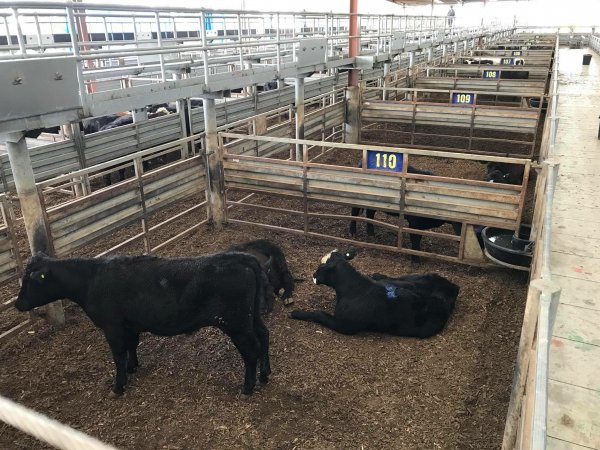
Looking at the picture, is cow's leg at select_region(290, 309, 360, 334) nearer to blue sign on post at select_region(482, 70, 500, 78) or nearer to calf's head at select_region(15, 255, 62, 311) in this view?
calf's head at select_region(15, 255, 62, 311)

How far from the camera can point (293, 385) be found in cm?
436

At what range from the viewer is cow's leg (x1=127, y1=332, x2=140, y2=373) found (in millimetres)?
4336

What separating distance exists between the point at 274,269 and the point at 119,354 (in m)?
2.08

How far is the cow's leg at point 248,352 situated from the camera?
4.18 metres

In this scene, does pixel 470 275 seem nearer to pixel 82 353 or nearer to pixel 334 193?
pixel 334 193

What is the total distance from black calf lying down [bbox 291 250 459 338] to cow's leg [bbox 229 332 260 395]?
1146 millimetres

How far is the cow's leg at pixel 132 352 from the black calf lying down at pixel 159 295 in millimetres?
12

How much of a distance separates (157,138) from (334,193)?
5358 millimetres

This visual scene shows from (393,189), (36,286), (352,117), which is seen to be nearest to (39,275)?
(36,286)

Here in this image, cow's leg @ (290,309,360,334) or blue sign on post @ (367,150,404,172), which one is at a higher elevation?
blue sign on post @ (367,150,404,172)

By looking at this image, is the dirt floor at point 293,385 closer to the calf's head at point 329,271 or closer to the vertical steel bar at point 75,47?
the calf's head at point 329,271

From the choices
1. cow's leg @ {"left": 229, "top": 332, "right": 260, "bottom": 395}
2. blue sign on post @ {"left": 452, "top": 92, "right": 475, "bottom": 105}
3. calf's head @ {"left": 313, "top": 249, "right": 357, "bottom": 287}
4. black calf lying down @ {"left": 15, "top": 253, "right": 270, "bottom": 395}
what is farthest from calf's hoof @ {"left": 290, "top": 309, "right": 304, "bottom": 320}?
blue sign on post @ {"left": 452, "top": 92, "right": 475, "bottom": 105}

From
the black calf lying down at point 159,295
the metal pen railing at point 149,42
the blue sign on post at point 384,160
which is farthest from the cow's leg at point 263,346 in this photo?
the blue sign on post at point 384,160

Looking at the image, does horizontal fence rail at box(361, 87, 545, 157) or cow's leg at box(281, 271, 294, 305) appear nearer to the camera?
cow's leg at box(281, 271, 294, 305)
